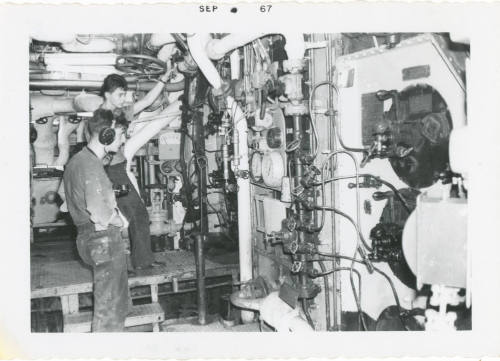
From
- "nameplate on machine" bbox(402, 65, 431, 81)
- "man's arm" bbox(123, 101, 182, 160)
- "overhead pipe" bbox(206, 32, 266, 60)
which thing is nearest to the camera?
"nameplate on machine" bbox(402, 65, 431, 81)

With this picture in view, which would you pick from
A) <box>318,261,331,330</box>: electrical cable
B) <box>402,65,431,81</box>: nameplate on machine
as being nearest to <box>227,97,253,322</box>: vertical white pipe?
<box>318,261,331,330</box>: electrical cable

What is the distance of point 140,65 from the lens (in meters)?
4.16

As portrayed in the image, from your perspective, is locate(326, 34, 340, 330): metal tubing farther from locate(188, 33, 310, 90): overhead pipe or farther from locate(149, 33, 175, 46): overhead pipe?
locate(149, 33, 175, 46): overhead pipe

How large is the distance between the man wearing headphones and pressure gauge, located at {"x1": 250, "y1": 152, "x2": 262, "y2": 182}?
1187 mm

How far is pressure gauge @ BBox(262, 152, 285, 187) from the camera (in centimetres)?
318

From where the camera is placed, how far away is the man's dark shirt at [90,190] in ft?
8.61

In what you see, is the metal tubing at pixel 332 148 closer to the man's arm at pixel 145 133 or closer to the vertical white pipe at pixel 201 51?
the vertical white pipe at pixel 201 51

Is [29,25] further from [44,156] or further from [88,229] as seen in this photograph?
[44,156]

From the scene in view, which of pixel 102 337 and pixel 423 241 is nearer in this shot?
pixel 423 241

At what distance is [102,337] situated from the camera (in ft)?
7.73

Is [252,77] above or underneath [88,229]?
above

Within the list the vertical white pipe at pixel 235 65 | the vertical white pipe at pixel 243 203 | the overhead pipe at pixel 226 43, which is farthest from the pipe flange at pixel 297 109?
the vertical white pipe at pixel 235 65
